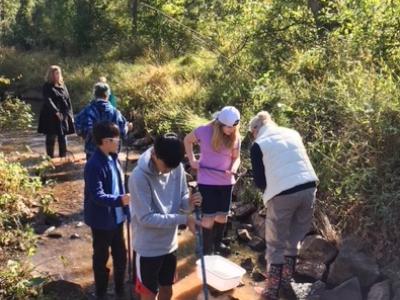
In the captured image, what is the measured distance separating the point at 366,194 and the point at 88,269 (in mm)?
3034

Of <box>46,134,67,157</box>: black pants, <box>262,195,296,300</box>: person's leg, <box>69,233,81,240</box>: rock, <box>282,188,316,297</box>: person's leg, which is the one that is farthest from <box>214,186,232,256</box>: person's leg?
<box>46,134,67,157</box>: black pants

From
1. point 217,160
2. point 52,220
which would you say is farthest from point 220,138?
point 52,220

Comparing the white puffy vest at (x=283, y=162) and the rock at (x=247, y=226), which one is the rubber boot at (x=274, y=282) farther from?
the rock at (x=247, y=226)

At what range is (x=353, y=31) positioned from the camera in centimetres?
754

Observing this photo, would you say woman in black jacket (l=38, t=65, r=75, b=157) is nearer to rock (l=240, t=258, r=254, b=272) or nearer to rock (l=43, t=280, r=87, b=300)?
rock (l=240, t=258, r=254, b=272)

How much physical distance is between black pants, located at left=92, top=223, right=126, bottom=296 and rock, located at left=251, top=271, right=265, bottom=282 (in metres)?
1.45

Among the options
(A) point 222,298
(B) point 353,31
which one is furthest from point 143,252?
(B) point 353,31

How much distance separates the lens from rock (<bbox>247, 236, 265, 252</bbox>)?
20.4 feet

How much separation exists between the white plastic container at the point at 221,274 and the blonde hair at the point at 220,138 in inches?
42.8

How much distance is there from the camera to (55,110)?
886cm

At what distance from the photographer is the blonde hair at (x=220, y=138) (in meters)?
5.11

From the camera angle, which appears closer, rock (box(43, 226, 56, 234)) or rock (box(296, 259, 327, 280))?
rock (box(296, 259, 327, 280))

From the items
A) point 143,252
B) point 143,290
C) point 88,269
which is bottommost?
point 88,269

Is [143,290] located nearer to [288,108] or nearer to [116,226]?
[116,226]
